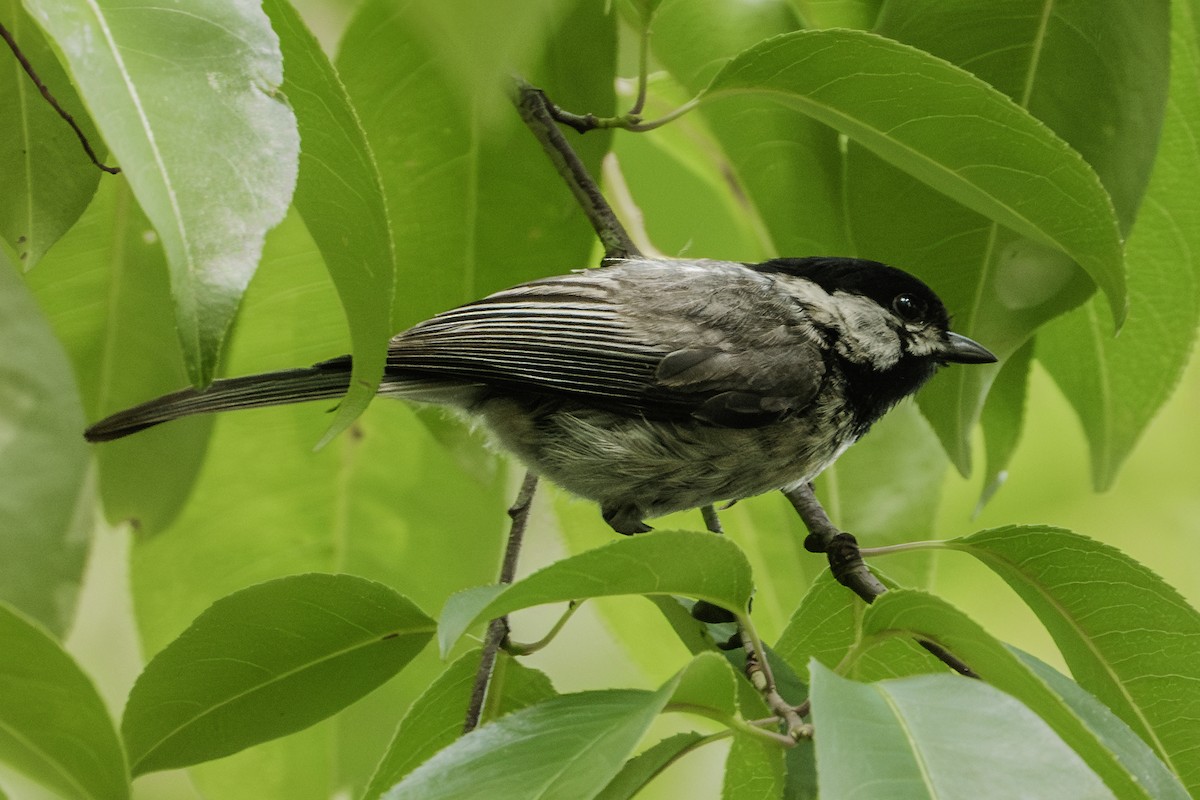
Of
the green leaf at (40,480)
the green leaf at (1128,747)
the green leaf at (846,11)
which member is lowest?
the green leaf at (1128,747)

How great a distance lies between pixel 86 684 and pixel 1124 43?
181 cm

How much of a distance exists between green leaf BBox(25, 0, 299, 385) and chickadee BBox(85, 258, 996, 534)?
116cm

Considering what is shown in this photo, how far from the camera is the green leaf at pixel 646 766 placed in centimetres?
146

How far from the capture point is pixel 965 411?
2137mm

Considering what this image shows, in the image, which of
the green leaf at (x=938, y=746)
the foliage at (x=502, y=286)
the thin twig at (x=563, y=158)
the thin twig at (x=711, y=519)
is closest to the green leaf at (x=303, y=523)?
the foliage at (x=502, y=286)

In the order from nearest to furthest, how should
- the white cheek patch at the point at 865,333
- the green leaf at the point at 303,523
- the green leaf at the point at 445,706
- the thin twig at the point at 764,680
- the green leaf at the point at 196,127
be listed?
the green leaf at the point at 196,127 → the thin twig at the point at 764,680 → the green leaf at the point at 445,706 → the green leaf at the point at 303,523 → the white cheek patch at the point at 865,333

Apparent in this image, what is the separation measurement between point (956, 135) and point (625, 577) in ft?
3.00

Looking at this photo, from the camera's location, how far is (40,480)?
6.84ft

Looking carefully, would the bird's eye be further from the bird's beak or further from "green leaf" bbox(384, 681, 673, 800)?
"green leaf" bbox(384, 681, 673, 800)

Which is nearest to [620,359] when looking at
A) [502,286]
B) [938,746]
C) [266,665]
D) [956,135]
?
[502,286]

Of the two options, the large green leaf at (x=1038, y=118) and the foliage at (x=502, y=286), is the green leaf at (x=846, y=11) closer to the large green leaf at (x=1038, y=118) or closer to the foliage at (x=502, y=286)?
the foliage at (x=502, y=286)

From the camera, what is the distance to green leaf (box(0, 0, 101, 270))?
1.83 m

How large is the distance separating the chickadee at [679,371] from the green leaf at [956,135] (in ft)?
1.97

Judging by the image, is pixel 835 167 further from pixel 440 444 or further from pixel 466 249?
pixel 440 444
